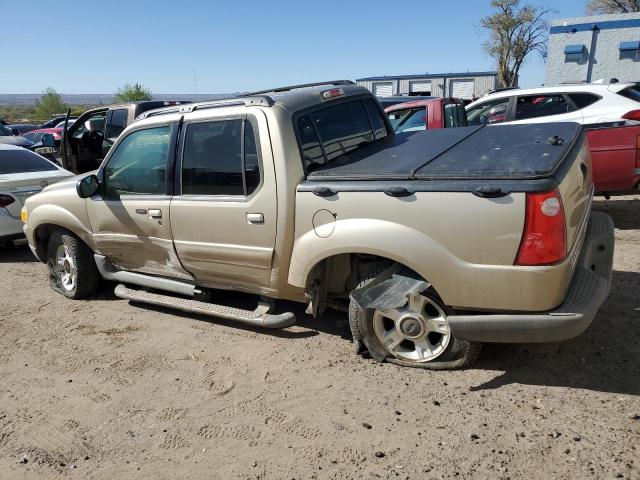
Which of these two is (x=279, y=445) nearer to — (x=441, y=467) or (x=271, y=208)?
(x=441, y=467)

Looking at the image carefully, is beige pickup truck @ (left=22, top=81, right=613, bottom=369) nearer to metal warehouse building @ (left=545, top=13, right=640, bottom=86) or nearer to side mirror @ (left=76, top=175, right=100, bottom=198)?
side mirror @ (left=76, top=175, right=100, bottom=198)

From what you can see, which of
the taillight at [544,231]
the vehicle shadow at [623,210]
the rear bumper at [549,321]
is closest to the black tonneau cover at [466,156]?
the taillight at [544,231]

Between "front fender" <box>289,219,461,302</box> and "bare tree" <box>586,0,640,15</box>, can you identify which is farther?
"bare tree" <box>586,0,640,15</box>

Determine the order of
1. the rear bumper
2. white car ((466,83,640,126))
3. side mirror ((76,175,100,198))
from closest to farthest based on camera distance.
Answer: the rear bumper
side mirror ((76,175,100,198))
white car ((466,83,640,126))

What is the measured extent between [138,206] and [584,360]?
3.63 meters

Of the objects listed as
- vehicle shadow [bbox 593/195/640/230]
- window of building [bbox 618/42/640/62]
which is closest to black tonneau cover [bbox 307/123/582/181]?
vehicle shadow [bbox 593/195/640/230]

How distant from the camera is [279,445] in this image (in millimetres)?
2936

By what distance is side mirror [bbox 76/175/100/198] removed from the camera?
4645mm

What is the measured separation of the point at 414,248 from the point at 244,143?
152 cm

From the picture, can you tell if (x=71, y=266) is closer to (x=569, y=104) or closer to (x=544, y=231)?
(x=544, y=231)

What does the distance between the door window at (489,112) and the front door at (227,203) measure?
552cm

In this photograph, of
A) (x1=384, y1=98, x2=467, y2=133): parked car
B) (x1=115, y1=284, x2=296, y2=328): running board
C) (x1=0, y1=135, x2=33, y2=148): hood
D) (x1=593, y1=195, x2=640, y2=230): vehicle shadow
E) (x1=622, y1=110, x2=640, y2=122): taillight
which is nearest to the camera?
(x1=115, y1=284, x2=296, y2=328): running board

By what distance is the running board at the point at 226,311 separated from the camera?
399 centimetres

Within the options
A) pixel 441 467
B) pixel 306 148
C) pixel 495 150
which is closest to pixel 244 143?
pixel 306 148
